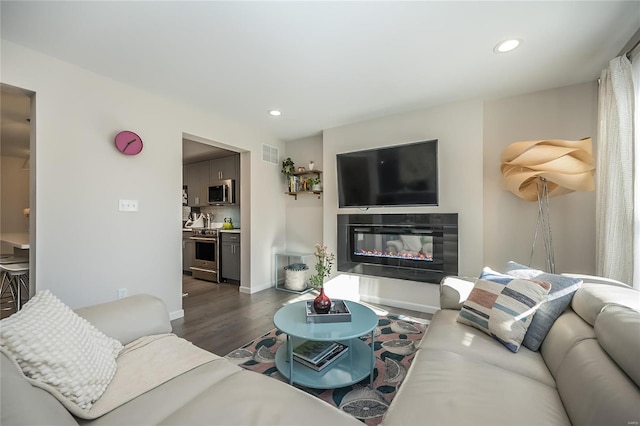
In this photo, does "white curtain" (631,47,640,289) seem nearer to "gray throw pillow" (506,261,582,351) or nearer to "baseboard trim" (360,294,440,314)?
"gray throw pillow" (506,261,582,351)

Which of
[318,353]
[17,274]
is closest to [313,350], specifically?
[318,353]

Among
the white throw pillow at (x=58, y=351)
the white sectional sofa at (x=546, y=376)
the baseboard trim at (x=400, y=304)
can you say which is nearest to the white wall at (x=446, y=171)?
the baseboard trim at (x=400, y=304)

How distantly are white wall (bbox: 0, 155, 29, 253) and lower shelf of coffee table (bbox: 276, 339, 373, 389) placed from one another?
7.18 metres

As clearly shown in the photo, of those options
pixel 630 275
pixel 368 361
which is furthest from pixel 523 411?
pixel 630 275

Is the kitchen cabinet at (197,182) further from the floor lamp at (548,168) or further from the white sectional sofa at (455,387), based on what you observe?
the floor lamp at (548,168)

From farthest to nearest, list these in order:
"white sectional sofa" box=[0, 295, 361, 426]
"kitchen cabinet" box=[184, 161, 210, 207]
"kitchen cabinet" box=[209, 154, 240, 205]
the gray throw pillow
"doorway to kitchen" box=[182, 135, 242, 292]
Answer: "kitchen cabinet" box=[184, 161, 210, 207]
"kitchen cabinet" box=[209, 154, 240, 205]
"doorway to kitchen" box=[182, 135, 242, 292]
the gray throw pillow
"white sectional sofa" box=[0, 295, 361, 426]

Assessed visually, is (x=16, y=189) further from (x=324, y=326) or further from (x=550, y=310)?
(x=550, y=310)

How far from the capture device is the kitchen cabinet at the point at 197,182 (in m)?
5.32

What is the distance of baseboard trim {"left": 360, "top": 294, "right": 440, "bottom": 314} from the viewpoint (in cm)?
321

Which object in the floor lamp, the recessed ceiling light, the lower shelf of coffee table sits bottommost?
the lower shelf of coffee table

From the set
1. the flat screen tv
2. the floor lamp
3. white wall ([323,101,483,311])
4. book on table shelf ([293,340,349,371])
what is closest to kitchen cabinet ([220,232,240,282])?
the flat screen tv

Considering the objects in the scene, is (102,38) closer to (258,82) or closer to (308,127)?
(258,82)

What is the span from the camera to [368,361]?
1.94m

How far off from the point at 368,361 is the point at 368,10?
93.2 inches
